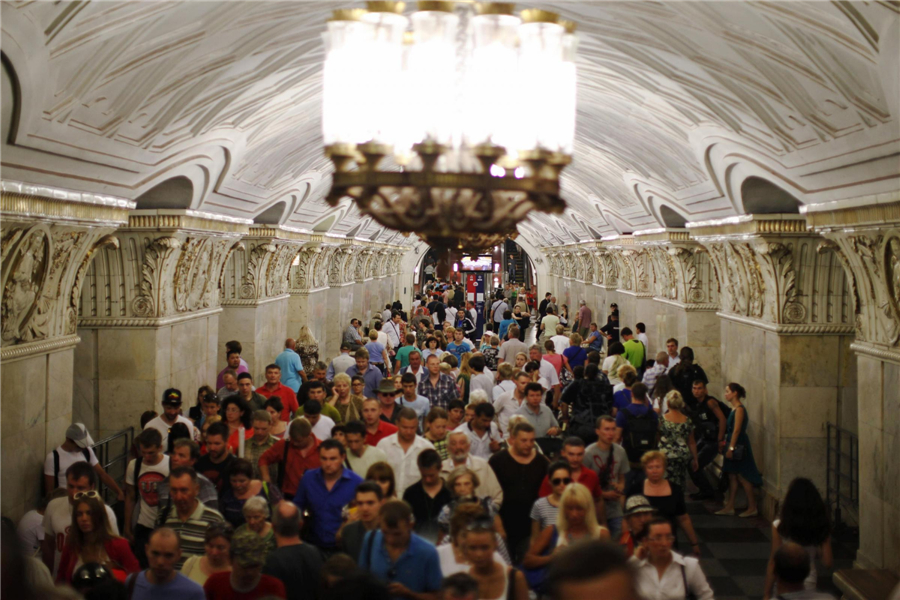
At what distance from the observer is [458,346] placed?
11.6 metres

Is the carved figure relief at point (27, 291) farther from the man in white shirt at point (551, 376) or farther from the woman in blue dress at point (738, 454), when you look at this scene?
the woman in blue dress at point (738, 454)

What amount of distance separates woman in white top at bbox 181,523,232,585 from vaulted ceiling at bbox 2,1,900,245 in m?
2.65

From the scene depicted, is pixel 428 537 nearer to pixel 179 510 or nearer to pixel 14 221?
pixel 179 510

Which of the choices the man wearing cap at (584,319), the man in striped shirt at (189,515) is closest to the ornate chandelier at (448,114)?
the man in striped shirt at (189,515)

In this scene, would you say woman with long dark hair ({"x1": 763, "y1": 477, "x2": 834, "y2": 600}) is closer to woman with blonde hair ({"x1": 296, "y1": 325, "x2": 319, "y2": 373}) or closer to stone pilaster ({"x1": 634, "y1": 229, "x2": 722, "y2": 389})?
stone pilaster ({"x1": 634, "y1": 229, "x2": 722, "y2": 389})

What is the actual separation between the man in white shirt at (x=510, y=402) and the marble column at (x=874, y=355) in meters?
2.72

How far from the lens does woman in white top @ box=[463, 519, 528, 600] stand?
3.88 meters

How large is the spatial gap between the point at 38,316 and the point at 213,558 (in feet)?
12.7

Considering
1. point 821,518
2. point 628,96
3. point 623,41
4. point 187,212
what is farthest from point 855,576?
point 187,212

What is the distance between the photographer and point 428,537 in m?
5.04

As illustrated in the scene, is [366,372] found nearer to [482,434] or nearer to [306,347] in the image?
[482,434]

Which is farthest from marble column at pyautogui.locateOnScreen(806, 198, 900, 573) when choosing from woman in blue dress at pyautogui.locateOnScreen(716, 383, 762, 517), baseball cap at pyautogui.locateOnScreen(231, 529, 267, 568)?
baseball cap at pyautogui.locateOnScreen(231, 529, 267, 568)

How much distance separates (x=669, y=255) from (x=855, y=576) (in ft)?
28.3

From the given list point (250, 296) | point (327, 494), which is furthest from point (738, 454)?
point (250, 296)
